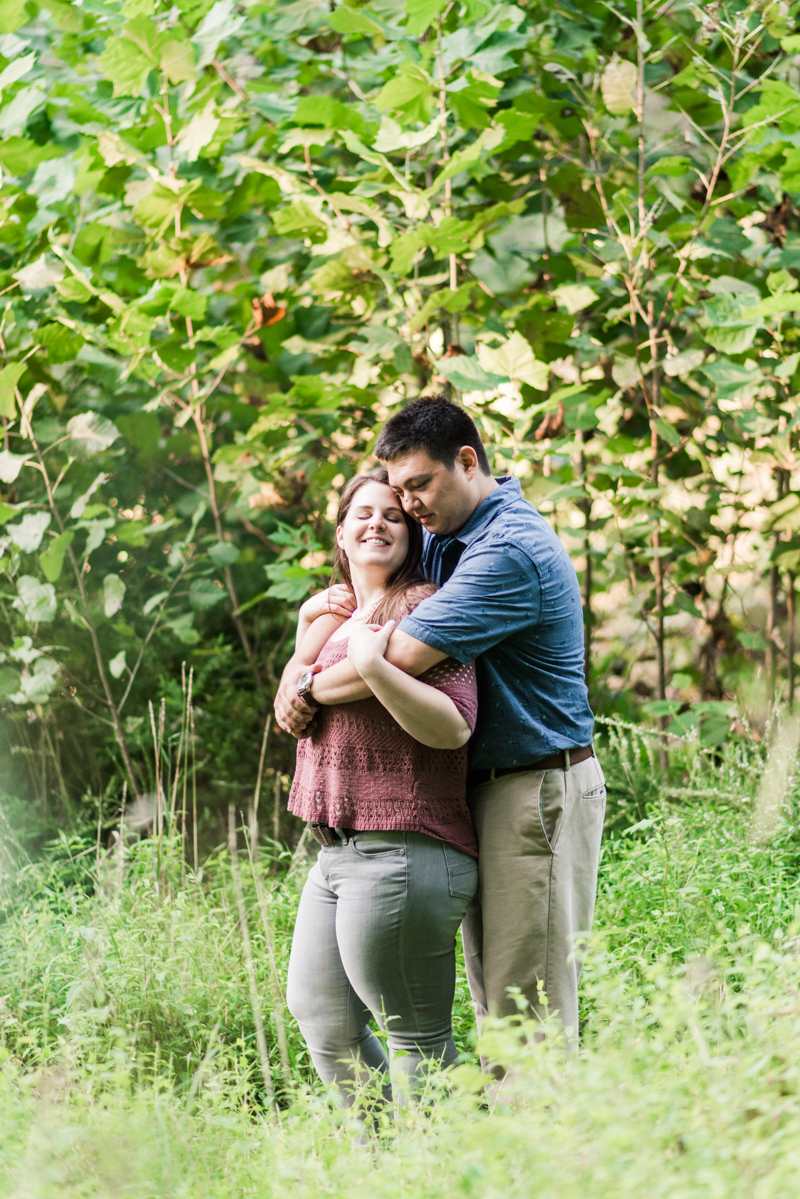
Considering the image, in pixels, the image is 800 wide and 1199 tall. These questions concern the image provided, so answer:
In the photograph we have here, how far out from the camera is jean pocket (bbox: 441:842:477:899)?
195 cm

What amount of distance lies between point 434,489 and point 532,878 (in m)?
0.77

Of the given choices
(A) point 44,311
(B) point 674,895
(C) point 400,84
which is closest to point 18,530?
(A) point 44,311

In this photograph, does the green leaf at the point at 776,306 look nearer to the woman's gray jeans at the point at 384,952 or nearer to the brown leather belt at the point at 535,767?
the brown leather belt at the point at 535,767

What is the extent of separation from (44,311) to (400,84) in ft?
5.01

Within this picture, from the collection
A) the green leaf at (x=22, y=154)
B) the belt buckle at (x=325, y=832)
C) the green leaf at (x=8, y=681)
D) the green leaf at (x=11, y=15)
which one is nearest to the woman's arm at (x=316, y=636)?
the belt buckle at (x=325, y=832)

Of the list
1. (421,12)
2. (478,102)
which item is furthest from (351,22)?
(478,102)

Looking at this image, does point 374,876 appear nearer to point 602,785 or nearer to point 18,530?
point 602,785

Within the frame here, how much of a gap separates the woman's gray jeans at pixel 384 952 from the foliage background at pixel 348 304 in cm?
111

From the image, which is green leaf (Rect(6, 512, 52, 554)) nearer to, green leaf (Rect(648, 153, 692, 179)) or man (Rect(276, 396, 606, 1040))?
man (Rect(276, 396, 606, 1040))

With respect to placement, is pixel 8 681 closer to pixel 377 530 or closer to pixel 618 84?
pixel 377 530

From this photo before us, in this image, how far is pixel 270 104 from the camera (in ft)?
10.6

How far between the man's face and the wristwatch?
15.1 inches

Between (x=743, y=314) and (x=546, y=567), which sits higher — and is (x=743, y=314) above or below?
above

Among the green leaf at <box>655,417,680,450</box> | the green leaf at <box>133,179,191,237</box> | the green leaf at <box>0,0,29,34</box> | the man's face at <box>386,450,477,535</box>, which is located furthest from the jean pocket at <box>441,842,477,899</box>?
the green leaf at <box>0,0,29,34</box>
